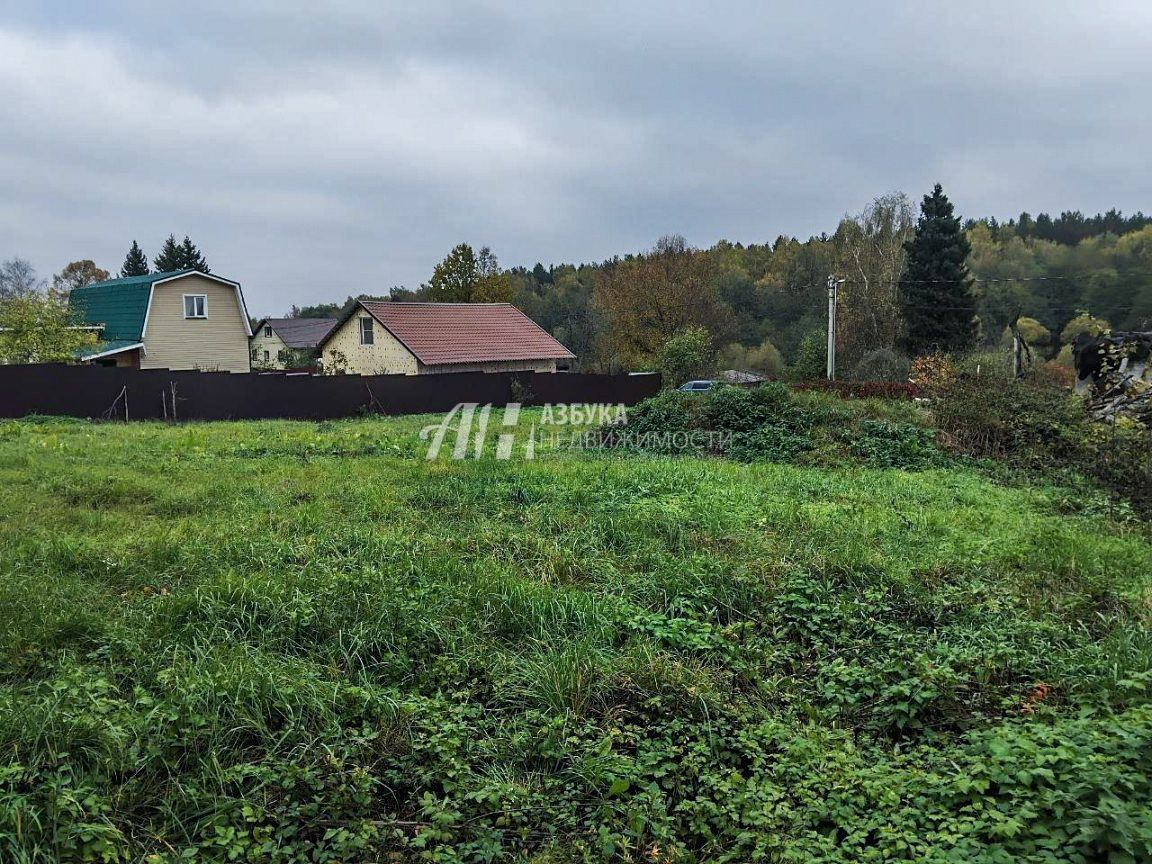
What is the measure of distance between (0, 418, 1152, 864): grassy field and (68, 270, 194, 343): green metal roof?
20.6 m

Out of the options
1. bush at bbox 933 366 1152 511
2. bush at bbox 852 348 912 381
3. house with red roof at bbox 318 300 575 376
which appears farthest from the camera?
bush at bbox 852 348 912 381

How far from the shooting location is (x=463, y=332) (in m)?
28.8

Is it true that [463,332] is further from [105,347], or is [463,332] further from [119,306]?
[105,347]

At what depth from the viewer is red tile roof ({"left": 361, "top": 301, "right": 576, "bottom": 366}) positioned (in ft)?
88.3

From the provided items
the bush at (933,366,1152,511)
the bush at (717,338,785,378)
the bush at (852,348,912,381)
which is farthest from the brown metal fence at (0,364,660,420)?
the bush at (717,338,785,378)

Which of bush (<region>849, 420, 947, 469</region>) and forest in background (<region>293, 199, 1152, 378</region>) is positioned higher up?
forest in background (<region>293, 199, 1152, 378</region>)

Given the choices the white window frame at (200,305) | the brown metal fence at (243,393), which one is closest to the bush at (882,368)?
the brown metal fence at (243,393)

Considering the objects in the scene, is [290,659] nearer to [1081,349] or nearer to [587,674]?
[587,674]

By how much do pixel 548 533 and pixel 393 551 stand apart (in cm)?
135

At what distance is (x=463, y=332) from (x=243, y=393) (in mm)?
11926

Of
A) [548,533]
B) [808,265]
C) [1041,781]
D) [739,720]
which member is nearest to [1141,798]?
[1041,781]

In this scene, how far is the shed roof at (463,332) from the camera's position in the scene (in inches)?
1059

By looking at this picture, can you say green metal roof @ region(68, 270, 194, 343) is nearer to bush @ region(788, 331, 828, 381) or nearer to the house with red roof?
the house with red roof

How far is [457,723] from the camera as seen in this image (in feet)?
10.6
